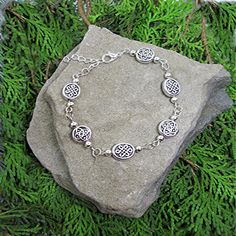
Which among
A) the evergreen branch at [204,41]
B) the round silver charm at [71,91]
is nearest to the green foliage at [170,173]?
the evergreen branch at [204,41]

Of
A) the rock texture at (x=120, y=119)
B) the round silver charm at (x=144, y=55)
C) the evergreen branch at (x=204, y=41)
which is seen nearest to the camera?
the rock texture at (x=120, y=119)

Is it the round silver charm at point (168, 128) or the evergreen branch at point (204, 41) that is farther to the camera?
the evergreen branch at point (204, 41)

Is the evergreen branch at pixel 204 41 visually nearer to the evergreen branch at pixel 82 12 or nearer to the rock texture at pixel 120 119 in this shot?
the rock texture at pixel 120 119

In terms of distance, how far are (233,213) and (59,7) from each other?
62 centimetres

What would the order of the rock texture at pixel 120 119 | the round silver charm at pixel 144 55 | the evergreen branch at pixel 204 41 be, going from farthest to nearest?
the evergreen branch at pixel 204 41 → the round silver charm at pixel 144 55 → the rock texture at pixel 120 119

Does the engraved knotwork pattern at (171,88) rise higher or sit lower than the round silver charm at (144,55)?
lower

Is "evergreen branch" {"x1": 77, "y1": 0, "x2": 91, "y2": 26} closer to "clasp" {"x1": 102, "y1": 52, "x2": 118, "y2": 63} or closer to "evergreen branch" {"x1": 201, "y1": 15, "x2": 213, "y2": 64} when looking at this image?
"clasp" {"x1": 102, "y1": 52, "x2": 118, "y2": 63}

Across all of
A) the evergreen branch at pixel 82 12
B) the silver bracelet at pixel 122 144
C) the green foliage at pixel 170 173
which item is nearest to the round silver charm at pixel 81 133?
the silver bracelet at pixel 122 144

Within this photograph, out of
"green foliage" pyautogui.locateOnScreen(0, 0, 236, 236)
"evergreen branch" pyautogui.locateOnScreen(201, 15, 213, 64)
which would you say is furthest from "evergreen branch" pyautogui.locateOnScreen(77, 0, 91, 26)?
"evergreen branch" pyautogui.locateOnScreen(201, 15, 213, 64)

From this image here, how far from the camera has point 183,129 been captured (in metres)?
1.16

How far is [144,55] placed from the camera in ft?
4.07

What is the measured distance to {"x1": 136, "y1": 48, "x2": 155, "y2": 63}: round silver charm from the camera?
4.06 feet

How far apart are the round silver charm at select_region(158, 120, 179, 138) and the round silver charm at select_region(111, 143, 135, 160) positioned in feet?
0.24

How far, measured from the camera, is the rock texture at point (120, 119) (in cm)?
111
